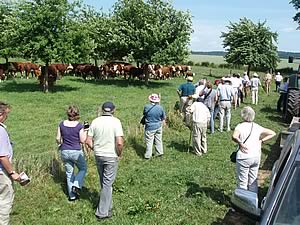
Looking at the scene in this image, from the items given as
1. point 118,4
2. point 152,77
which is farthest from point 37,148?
point 152,77

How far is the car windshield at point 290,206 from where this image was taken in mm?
3314

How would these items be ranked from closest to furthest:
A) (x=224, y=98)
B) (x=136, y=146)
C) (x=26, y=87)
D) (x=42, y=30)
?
(x=136, y=146)
(x=224, y=98)
(x=42, y=30)
(x=26, y=87)

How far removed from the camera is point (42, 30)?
2442 centimetres

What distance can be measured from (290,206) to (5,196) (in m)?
3.73

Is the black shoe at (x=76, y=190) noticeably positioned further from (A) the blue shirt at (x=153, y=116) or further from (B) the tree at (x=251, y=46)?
(B) the tree at (x=251, y=46)

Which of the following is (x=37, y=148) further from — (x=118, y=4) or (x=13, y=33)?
(x=118, y=4)

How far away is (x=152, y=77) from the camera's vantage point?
37000 mm

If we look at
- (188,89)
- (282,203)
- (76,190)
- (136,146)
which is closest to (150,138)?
(136,146)

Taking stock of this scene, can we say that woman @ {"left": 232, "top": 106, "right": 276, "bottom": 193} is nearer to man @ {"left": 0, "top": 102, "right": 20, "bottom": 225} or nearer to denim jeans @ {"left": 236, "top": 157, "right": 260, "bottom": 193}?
denim jeans @ {"left": 236, "top": 157, "right": 260, "bottom": 193}

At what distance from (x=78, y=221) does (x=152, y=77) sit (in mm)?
30613

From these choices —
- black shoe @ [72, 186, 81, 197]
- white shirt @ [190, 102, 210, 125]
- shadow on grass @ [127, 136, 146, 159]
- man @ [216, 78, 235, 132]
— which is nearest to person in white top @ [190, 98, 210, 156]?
white shirt @ [190, 102, 210, 125]

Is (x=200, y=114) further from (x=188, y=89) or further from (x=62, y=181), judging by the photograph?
(x=62, y=181)

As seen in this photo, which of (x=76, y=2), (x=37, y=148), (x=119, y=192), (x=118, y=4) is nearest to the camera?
(x=119, y=192)

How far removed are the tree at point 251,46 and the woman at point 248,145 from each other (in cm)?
3855
